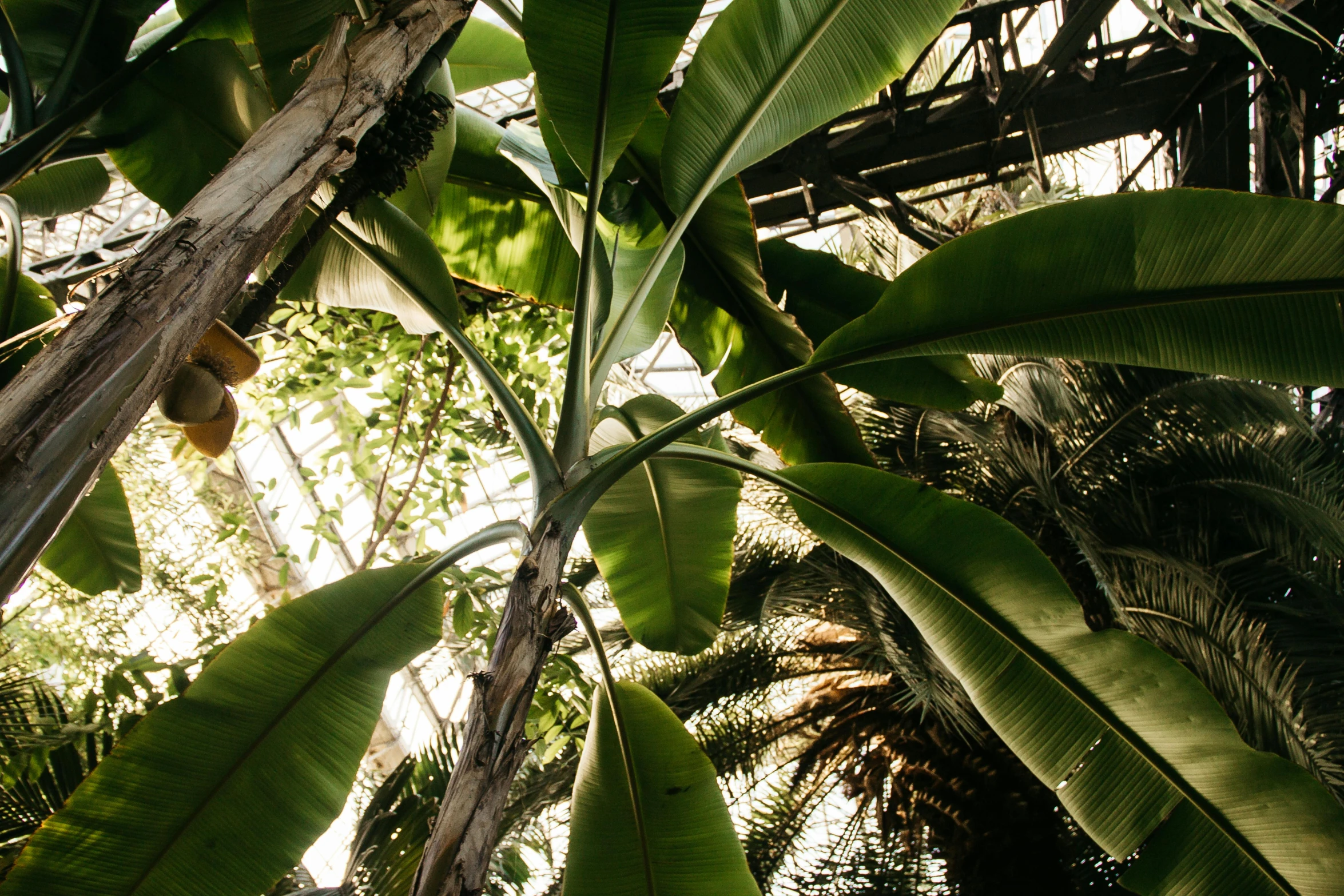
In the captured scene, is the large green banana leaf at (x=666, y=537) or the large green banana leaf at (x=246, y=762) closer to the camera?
the large green banana leaf at (x=246, y=762)

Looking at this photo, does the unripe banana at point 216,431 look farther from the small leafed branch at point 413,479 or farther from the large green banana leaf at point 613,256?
the small leafed branch at point 413,479

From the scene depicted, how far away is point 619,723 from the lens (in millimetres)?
1625

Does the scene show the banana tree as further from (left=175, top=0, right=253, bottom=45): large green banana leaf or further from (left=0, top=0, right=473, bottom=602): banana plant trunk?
(left=175, top=0, right=253, bottom=45): large green banana leaf

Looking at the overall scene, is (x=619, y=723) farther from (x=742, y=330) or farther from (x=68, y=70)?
(x=68, y=70)

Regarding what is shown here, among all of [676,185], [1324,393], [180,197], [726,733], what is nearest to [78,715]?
[180,197]

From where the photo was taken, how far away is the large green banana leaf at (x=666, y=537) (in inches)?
80.0

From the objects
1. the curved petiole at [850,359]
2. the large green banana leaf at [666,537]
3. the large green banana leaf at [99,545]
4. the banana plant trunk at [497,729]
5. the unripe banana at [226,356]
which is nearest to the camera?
the banana plant trunk at [497,729]

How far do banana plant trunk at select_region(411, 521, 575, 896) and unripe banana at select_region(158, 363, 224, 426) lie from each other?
0.56 m

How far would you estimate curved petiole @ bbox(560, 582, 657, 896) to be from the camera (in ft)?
5.04

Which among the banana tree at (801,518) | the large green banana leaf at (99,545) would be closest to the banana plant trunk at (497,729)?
the banana tree at (801,518)

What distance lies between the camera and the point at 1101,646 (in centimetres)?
154

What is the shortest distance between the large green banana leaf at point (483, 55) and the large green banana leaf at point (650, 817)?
5.54 ft

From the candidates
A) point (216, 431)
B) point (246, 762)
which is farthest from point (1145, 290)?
point (246, 762)

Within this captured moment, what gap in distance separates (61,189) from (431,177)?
98cm
